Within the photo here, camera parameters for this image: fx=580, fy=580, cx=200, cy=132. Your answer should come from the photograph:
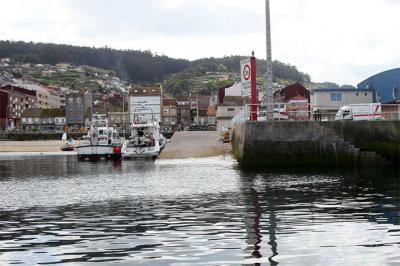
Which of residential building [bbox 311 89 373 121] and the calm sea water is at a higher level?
residential building [bbox 311 89 373 121]

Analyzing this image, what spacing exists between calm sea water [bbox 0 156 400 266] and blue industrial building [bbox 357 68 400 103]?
118 ft

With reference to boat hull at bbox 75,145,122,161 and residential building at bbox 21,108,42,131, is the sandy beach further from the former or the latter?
residential building at bbox 21,108,42,131

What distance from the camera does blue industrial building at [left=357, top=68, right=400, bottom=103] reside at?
59219 millimetres

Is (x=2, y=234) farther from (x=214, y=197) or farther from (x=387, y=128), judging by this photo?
(x=387, y=128)

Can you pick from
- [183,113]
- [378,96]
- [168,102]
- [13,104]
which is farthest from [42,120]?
[378,96]

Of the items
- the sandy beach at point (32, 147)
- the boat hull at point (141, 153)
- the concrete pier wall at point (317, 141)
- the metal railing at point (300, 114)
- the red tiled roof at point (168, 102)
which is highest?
the red tiled roof at point (168, 102)

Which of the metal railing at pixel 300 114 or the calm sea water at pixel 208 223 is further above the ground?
the metal railing at pixel 300 114

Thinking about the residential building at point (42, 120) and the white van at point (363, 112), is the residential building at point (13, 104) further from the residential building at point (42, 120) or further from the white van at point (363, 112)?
the white van at point (363, 112)

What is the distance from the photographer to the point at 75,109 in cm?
17812

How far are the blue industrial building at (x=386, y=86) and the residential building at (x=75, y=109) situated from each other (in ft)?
403

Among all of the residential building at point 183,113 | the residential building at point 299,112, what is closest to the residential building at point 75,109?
the residential building at point 183,113

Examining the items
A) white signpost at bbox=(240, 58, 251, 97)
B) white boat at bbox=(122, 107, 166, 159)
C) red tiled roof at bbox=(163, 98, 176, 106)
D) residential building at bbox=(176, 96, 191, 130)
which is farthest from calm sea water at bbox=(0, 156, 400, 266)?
residential building at bbox=(176, 96, 191, 130)

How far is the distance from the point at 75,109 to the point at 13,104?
61.0 ft

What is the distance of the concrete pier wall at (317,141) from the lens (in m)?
32.0
